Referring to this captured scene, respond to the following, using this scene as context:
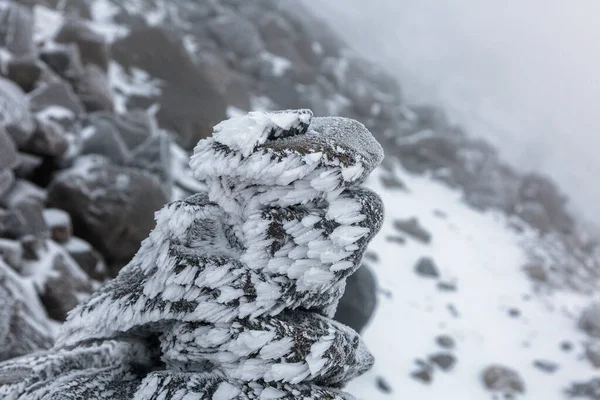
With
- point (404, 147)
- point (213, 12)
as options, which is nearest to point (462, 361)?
point (404, 147)

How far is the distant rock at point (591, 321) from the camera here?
40.2 ft

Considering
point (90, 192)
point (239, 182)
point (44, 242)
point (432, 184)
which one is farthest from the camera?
point (432, 184)

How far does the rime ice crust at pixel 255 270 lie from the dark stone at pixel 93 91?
27.8 feet

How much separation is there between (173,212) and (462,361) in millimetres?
9270

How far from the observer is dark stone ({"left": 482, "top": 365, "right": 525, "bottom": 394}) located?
31.9 ft

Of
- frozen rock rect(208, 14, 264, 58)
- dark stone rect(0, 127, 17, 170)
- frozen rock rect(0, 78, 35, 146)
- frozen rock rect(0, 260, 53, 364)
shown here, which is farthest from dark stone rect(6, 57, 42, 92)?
frozen rock rect(208, 14, 264, 58)

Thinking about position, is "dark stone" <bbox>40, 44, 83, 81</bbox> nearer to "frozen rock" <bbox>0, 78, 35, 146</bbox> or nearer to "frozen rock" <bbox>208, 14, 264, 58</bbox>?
"frozen rock" <bbox>0, 78, 35, 146</bbox>

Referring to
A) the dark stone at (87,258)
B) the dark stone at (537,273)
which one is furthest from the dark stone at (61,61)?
the dark stone at (537,273)

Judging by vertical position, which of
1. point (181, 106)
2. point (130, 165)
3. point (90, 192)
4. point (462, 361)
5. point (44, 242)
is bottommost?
point (44, 242)

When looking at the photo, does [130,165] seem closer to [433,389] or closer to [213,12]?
[433,389]

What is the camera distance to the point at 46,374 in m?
2.94

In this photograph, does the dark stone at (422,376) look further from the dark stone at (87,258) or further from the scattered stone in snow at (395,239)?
the dark stone at (87,258)

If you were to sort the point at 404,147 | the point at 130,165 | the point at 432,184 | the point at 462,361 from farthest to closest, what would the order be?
the point at 404,147 < the point at 432,184 < the point at 462,361 < the point at 130,165

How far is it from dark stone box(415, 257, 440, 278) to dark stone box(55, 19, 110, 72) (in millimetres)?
9891
